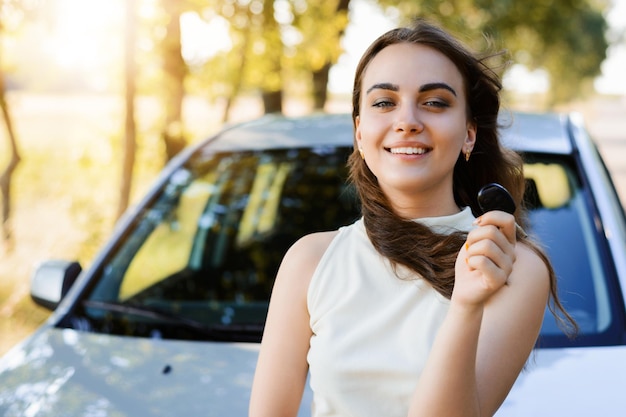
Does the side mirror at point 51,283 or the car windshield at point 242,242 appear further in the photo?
the side mirror at point 51,283

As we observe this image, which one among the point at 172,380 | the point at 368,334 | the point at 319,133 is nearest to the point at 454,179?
the point at 368,334

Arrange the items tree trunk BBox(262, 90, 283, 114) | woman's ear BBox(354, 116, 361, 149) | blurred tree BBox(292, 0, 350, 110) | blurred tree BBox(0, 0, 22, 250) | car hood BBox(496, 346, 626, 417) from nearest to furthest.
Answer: woman's ear BBox(354, 116, 361, 149) < car hood BBox(496, 346, 626, 417) < blurred tree BBox(0, 0, 22, 250) < blurred tree BBox(292, 0, 350, 110) < tree trunk BBox(262, 90, 283, 114)

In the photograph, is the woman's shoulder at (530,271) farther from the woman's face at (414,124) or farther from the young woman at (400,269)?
the woman's face at (414,124)

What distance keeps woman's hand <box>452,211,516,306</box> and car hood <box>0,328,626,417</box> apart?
0.81 meters

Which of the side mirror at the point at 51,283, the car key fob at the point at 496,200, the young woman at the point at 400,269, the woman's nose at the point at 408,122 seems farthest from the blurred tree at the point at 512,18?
the car key fob at the point at 496,200

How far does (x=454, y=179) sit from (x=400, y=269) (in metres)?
0.32

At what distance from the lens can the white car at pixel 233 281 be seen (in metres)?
2.35

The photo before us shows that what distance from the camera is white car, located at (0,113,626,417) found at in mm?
2346

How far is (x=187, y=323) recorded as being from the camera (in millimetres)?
2941

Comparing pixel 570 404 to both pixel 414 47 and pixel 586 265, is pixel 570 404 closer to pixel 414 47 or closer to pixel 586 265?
pixel 586 265

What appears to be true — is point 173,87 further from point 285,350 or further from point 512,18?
point 512,18

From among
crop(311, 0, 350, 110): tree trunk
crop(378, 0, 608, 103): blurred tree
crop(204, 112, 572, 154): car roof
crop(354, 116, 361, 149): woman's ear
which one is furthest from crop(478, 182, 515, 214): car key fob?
crop(311, 0, 350, 110): tree trunk

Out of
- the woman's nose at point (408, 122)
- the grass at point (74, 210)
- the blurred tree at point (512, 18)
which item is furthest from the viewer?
the blurred tree at point (512, 18)

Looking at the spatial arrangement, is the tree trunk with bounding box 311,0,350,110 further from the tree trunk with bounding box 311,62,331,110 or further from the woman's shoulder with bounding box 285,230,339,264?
the woman's shoulder with bounding box 285,230,339,264
